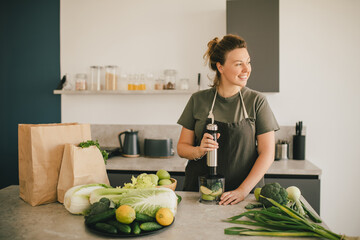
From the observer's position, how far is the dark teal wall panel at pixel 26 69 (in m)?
3.62

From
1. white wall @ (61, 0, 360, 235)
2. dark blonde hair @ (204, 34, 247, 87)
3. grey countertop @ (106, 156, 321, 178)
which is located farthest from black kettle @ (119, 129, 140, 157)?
dark blonde hair @ (204, 34, 247, 87)

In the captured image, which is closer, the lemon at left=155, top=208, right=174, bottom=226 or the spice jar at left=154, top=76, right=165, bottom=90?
the lemon at left=155, top=208, right=174, bottom=226

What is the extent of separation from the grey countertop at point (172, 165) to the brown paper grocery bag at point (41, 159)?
136cm

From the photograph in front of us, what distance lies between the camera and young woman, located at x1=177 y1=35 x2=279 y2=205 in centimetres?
172

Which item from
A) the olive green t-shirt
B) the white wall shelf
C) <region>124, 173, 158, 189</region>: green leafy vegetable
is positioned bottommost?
<region>124, 173, 158, 189</region>: green leafy vegetable

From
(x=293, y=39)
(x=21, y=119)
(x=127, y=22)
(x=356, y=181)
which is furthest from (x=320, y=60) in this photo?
(x=21, y=119)

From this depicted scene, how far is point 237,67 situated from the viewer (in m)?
1.72

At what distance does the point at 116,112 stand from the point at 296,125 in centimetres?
204

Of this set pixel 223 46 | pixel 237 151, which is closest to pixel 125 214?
pixel 237 151

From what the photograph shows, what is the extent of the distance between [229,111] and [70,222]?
3.69 ft

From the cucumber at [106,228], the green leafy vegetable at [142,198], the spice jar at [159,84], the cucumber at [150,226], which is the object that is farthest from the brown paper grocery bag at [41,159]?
the spice jar at [159,84]

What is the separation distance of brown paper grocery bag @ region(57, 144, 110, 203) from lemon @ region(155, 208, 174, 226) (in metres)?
0.46

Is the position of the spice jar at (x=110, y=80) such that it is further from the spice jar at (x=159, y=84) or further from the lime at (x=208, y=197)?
the lime at (x=208, y=197)

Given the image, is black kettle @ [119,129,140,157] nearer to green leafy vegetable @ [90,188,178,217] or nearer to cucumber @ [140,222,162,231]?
green leafy vegetable @ [90,188,178,217]
